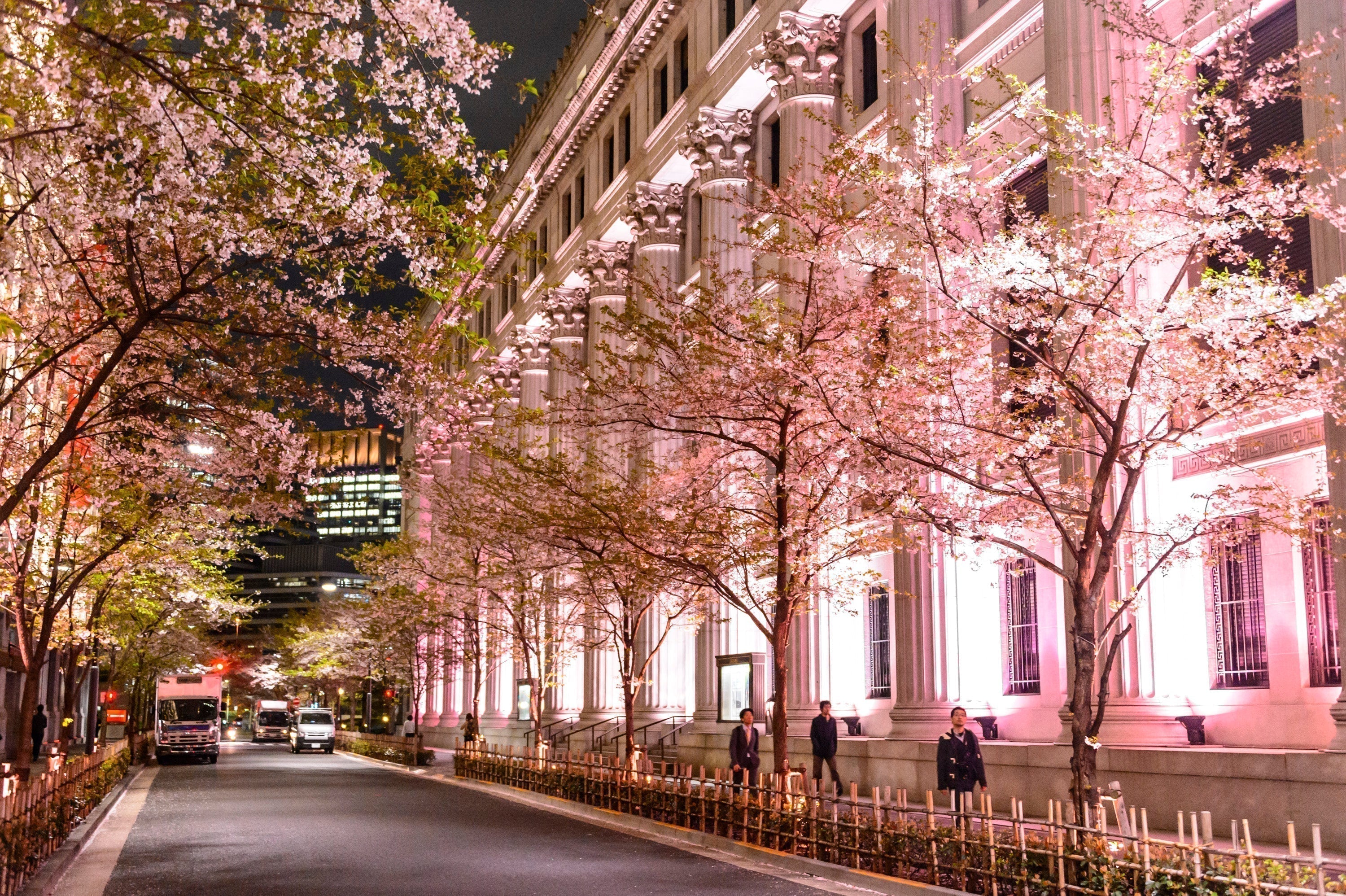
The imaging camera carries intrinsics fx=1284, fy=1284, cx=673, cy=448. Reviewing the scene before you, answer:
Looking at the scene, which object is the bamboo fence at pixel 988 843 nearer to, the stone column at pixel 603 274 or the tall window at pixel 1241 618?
the tall window at pixel 1241 618

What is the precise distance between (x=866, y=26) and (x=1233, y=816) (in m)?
21.9

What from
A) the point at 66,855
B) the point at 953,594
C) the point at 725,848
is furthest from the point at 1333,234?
the point at 66,855

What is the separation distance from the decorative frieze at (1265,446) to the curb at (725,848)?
7.30 m

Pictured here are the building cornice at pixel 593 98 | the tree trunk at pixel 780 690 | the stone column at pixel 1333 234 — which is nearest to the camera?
the stone column at pixel 1333 234

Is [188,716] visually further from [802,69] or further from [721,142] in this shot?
[802,69]

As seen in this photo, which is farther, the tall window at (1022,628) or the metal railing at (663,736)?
the metal railing at (663,736)

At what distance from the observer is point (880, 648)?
3006cm

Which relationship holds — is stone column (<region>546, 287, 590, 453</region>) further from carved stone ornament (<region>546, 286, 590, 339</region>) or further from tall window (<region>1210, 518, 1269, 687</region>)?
tall window (<region>1210, 518, 1269, 687</region>)

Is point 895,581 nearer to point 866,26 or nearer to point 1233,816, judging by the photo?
point 1233,816

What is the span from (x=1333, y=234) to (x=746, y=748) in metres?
11.3

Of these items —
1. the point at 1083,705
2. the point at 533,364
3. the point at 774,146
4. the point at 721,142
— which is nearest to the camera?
the point at 1083,705

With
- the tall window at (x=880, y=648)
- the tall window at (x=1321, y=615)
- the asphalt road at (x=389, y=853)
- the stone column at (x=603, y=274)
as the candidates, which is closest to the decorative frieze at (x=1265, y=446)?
the tall window at (x=1321, y=615)

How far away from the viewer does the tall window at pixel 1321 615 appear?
1773cm

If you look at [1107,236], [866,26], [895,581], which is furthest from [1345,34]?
[866,26]
